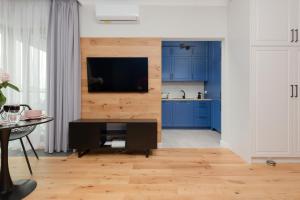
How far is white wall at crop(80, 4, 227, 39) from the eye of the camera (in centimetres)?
371

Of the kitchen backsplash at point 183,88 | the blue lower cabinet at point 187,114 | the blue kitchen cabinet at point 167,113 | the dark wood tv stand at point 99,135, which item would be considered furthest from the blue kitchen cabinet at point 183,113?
the dark wood tv stand at point 99,135

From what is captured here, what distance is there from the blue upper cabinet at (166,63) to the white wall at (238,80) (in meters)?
2.17

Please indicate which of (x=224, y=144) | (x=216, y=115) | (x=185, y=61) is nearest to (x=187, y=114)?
(x=216, y=115)

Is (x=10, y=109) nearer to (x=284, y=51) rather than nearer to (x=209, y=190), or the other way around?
(x=209, y=190)

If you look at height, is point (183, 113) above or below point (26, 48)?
below

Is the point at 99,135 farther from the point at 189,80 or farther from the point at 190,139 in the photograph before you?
the point at 189,80

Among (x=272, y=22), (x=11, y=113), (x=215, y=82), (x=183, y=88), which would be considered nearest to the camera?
(x=11, y=113)

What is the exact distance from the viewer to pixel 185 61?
5797 mm

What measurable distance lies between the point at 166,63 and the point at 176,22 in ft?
6.84

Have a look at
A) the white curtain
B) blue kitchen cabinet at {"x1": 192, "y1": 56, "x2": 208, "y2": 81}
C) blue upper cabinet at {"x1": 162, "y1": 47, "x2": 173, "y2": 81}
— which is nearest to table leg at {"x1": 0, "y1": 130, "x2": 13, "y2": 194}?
the white curtain

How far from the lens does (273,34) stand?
113 inches

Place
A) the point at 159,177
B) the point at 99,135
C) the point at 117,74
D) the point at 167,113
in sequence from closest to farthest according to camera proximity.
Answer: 1. the point at 159,177
2. the point at 99,135
3. the point at 117,74
4. the point at 167,113

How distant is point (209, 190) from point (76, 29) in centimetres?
311

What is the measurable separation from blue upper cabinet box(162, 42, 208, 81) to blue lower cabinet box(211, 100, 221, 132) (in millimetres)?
846
